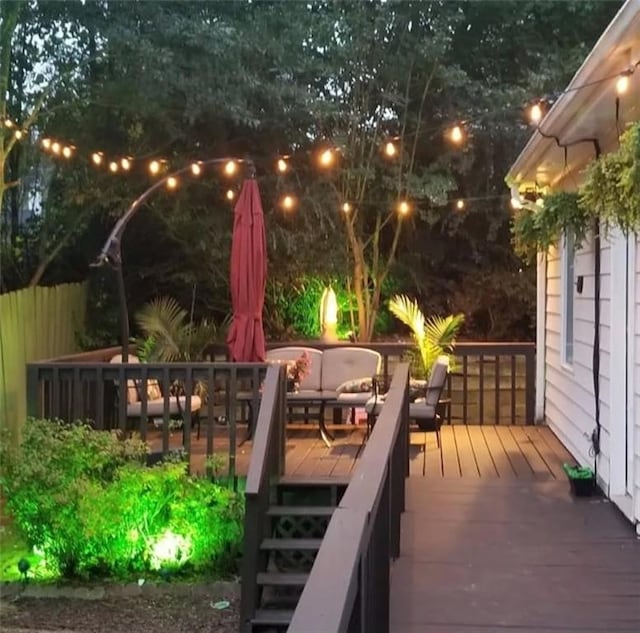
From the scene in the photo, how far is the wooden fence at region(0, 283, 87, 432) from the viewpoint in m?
8.11

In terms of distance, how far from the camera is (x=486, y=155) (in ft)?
37.4

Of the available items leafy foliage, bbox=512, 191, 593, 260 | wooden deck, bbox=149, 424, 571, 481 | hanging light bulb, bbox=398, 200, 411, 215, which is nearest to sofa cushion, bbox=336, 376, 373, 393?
wooden deck, bbox=149, 424, 571, 481

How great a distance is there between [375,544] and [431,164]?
8.96 metres

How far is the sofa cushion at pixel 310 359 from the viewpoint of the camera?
8.97 metres

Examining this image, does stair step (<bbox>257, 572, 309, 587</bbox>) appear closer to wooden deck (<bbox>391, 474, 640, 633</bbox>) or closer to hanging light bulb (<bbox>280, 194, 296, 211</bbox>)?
wooden deck (<bbox>391, 474, 640, 633</bbox>)

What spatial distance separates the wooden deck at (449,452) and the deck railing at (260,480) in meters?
0.53

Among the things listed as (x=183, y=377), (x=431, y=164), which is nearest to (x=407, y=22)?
(x=431, y=164)

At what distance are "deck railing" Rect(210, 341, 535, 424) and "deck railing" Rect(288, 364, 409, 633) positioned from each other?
5502mm

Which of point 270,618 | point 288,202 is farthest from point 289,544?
point 288,202

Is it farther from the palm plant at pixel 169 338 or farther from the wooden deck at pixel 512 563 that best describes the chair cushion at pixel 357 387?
the wooden deck at pixel 512 563

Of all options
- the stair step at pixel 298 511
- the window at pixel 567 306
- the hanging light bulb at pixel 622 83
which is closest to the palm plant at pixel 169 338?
the stair step at pixel 298 511

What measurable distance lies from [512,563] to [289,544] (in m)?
1.67

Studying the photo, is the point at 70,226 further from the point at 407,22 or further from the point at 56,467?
the point at 56,467

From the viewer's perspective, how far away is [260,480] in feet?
17.1
